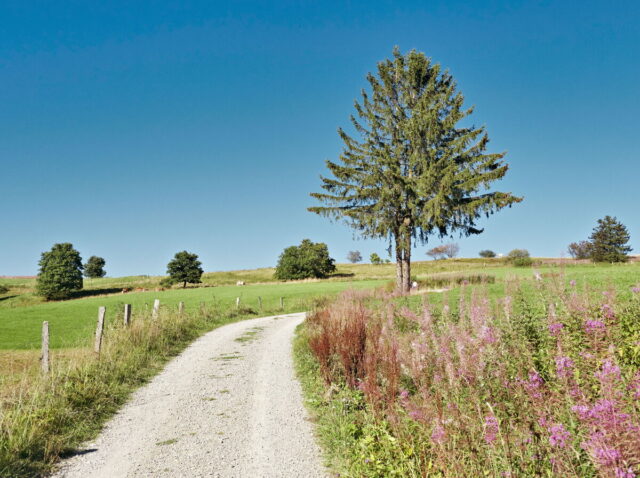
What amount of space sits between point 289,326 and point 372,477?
16.3 metres

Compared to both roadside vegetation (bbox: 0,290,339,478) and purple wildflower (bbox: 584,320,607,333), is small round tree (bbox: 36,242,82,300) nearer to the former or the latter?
roadside vegetation (bbox: 0,290,339,478)

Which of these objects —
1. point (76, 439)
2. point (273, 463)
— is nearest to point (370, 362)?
point (273, 463)

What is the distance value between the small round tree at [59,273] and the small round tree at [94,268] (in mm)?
49784

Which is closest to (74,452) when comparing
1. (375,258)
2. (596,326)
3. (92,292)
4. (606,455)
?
(606,455)

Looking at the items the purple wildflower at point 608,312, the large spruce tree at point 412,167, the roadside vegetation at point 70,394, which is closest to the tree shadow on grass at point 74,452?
the roadside vegetation at point 70,394

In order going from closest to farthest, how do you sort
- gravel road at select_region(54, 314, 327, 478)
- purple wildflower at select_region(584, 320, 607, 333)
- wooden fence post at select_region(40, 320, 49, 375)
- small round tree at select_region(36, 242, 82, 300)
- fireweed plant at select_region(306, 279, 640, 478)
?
fireweed plant at select_region(306, 279, 640, 478) < purple wildflower at select_region(584, 320, 607, 333) < gravel road at select_region(54, 314, 327, 478) < wooden fence post at select_region(40, 320, 49, 375) < small round tree at select_region(36, 242, 82, 300)

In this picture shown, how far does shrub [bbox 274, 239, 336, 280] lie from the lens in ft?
254

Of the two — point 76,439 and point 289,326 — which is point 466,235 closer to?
point 289,326

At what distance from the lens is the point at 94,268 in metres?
114

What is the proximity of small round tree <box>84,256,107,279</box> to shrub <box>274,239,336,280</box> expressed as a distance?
65738 mm

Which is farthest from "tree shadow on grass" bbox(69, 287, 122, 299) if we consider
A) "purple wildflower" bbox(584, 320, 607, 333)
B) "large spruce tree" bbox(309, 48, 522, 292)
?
"purple wildflower" bbox(584, 320, 607, 333)

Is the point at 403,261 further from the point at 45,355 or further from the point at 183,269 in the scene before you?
the point at 183,269

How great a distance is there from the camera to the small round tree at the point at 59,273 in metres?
63.5

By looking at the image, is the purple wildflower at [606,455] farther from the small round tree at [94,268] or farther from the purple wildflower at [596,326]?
the small round tree at [94,268]
